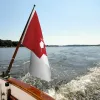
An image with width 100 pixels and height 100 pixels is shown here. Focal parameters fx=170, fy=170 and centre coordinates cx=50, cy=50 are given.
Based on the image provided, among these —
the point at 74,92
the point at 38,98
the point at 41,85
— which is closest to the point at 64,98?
the point at 74,92

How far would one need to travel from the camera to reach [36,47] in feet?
12.3

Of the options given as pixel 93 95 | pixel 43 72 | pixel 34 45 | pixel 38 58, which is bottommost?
pixel 93 95

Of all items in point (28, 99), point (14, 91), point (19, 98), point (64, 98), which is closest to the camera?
point (28, 99)

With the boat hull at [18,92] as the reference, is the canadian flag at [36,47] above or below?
above

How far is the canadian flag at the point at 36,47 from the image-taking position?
374cm

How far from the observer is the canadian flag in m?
3.74

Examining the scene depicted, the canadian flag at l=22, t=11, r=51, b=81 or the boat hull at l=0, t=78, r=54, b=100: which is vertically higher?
the canadian flag at l=22, t=11, r=51, b=81

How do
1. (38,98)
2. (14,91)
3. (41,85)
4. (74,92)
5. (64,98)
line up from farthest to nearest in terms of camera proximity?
(41,85) < (74,92) < (64,98) < (14,91) < (38,98)

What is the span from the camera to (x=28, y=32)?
3830mm

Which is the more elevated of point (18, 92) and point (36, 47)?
point (36, 47)

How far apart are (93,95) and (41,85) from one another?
350cm

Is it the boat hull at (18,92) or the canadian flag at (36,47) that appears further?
the canadian flag at (36,47)

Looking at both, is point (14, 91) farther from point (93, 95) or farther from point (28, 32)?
point (93, 95)

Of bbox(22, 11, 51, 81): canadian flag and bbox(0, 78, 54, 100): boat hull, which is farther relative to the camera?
bbox(22, 11, 51, 81): canadian flag
